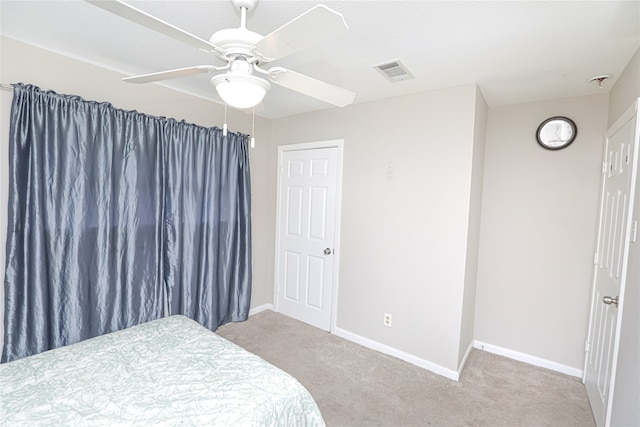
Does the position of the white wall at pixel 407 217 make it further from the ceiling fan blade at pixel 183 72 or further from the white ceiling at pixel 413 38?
the ceiling fan blade at pixel 183 72

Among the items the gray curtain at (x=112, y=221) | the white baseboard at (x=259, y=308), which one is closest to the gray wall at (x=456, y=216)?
the gray curtain at (x=112, y=221)

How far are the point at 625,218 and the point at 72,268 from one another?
359 cm

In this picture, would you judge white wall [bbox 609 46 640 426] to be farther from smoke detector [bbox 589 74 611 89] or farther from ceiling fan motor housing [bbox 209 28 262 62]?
ceiling fan motor housing [bbox 209 28 262 62]

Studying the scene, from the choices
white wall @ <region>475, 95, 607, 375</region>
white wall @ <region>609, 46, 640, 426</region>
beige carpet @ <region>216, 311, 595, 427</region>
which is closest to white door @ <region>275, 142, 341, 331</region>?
beige carpet @ <region>216, 311, 595, 427</region>

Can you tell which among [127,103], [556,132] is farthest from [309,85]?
[556,132]

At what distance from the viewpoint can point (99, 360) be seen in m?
1.62

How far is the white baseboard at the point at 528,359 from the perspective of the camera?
2.66m

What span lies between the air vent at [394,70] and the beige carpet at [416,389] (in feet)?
7.91

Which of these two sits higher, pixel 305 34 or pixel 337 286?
pixel 305 34

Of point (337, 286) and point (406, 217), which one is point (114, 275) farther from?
point (406, 217)

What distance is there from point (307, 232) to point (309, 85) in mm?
2209

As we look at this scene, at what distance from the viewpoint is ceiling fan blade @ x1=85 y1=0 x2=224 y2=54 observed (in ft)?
3.13

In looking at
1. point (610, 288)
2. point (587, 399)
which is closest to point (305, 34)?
point (610, 288)

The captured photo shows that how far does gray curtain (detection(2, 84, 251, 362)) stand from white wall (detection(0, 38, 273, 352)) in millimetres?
118
